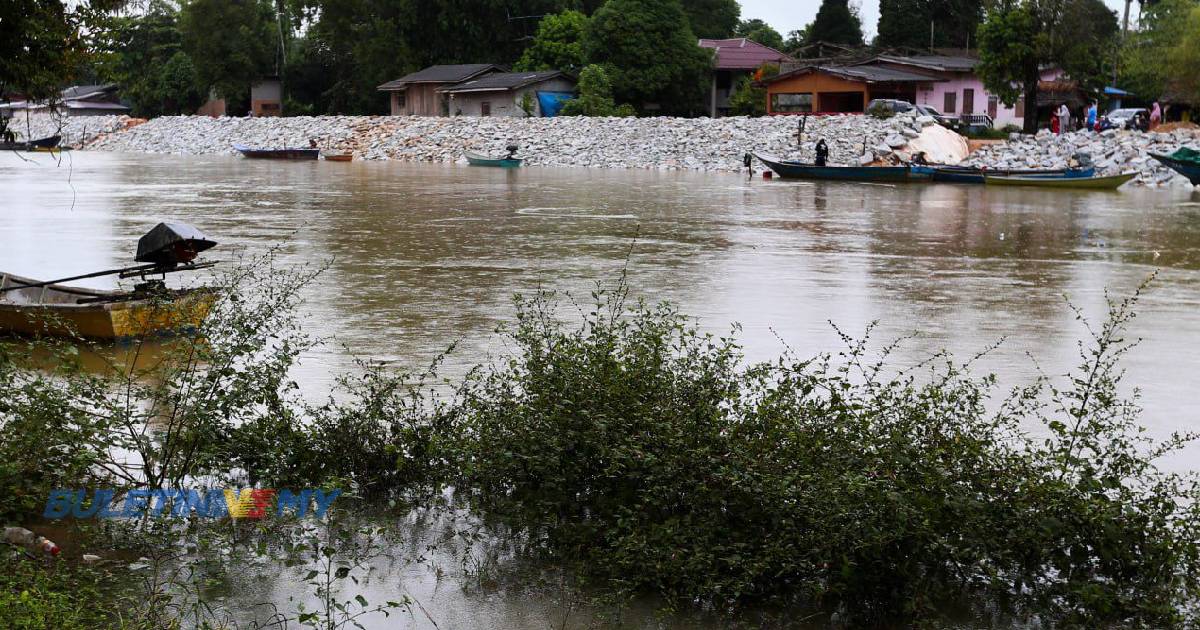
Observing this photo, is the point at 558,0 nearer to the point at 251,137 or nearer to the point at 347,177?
the point at 251,137

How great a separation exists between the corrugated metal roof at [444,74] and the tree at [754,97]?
1402 centimetres

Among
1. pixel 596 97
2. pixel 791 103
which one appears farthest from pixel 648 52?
pixel 791 103

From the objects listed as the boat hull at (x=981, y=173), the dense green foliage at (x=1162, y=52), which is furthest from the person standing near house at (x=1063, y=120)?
the boat hull at (x=981, y=173)

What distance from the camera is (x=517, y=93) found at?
60.3 metres

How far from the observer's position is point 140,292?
1062 centimetres

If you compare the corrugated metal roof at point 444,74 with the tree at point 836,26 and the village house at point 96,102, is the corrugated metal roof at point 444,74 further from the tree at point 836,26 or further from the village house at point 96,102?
the village house at point 96,102

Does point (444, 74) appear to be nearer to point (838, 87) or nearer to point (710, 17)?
point (710, 17)

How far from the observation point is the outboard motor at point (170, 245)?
10602 millimetres

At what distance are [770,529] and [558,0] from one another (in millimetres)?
62642

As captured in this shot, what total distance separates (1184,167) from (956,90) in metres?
19.6

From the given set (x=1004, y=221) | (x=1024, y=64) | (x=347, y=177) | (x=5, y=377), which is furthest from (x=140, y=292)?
(x=1024, y=64)

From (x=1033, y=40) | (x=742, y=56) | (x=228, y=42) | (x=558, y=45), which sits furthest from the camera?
(x=228, y=42)

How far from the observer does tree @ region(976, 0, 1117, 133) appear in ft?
140

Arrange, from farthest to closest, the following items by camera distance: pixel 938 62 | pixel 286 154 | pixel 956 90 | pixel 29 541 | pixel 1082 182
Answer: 1. pixel 286 154
2. pixel 956 90
3. pixel 938 62
4. pixel 1082 182
5. pixel 29 541
